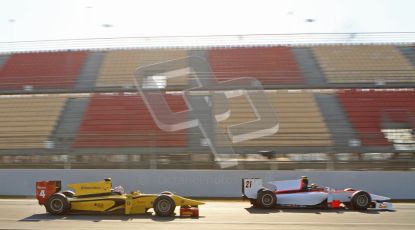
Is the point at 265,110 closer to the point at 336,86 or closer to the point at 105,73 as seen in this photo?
the point at 336,86

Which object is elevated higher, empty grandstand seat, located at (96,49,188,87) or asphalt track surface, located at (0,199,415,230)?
empty grandstand seat, located at (96,49,188,87)

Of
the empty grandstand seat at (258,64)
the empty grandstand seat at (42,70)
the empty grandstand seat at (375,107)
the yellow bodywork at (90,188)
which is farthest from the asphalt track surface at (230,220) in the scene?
the empty grandstand seat at (42,70)

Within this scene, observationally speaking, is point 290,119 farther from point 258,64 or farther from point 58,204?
point 58,204

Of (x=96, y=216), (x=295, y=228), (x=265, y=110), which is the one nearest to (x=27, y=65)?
(x=265, y=110)

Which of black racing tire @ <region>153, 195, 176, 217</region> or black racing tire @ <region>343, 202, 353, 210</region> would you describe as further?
black racing tire @ <region>343, 202, 353, 210</region>

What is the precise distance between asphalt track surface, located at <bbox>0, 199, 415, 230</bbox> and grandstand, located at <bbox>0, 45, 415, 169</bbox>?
4.52 meters

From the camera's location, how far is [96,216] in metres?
9.38

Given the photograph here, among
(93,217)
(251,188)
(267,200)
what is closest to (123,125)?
(251,188)

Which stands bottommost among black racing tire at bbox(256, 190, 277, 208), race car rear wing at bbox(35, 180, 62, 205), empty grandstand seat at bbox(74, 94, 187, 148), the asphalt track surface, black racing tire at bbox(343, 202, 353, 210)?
the asphalt track surface

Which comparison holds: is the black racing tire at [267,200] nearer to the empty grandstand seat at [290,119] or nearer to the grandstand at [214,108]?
the grandstand at [214,108]

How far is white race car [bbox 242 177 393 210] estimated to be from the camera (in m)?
11.0

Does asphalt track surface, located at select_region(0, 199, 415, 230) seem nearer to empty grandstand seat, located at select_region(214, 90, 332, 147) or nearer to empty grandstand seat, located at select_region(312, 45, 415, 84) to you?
empty grandstand seat, located at select_region(214, 90, 332, 147)

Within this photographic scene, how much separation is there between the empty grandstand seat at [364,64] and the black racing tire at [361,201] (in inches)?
487

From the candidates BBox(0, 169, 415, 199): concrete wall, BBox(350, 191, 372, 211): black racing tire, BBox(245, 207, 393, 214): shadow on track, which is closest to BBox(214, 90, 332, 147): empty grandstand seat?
BBox(0, 169, 415, 199): concrete wall
